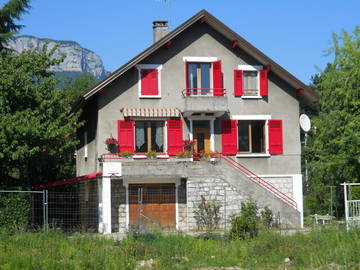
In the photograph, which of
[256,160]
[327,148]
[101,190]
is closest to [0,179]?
[101,190]

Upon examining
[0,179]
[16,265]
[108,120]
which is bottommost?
[16,265]

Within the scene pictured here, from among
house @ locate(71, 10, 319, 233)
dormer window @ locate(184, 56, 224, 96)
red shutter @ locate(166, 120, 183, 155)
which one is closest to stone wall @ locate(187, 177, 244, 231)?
house @ locate(71, 10, 319, 233)

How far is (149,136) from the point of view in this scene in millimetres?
29359

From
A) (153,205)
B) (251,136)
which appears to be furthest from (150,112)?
(251,136)

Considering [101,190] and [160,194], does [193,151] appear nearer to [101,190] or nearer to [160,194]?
[160,194]

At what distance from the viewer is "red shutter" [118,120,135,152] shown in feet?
94.5

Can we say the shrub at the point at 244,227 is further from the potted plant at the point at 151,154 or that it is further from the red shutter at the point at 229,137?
the red shutter at the point at 229,137

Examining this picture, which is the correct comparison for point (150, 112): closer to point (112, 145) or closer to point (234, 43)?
point (112, 145)

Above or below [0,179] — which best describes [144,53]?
above

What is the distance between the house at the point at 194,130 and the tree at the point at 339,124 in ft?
7.50

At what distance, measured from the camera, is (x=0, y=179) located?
27.1 metres

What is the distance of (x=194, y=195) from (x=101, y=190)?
13.3ft

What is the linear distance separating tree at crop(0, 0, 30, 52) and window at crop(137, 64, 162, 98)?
6862 mm

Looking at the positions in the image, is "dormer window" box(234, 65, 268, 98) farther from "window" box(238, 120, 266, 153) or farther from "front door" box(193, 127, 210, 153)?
"front door" box(193, 127, 210, 153)
